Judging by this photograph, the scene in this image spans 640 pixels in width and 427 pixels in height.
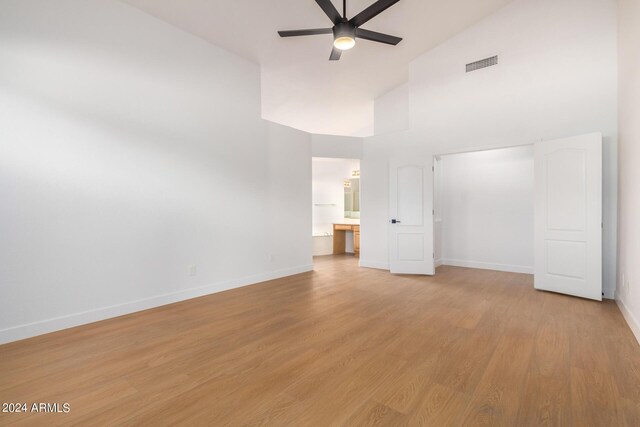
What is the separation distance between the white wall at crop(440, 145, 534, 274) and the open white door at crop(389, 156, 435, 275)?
4.35 feet

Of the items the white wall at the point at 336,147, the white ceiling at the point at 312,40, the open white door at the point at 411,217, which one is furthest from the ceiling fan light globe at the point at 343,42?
the open white door at the point at 411,217

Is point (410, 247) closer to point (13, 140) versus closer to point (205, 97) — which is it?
point (205, 97)

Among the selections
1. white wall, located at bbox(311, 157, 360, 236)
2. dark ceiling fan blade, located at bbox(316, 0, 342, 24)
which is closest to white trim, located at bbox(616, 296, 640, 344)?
dark ceiling fan blade, located at bbox(316, 0, 342, 24)

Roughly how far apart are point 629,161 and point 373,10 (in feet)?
10.5

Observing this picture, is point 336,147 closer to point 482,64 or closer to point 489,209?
point 482,64

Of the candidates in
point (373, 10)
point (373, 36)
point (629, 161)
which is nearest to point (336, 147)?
point (373, 36)

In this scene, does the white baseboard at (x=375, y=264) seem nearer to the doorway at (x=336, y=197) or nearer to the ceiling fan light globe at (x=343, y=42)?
the doorway at (x=336, y=197)

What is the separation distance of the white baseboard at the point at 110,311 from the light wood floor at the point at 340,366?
0.13 metres

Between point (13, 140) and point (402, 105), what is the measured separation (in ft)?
20.5

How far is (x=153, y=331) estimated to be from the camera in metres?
3.01

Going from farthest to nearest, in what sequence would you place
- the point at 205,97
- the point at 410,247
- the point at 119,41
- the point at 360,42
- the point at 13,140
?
the point at 410,247 → the point at 360,42 → the point at 205,97 → the point at 119,41 → the point at 13,140

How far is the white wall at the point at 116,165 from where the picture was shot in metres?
2.86

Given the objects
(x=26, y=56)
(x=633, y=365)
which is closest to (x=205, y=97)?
(x=26, y=56)

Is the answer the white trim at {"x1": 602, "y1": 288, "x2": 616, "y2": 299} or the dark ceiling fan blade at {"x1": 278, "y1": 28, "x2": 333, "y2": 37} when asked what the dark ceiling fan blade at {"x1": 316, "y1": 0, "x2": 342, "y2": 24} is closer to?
the dark ceiling fan blade at {"x1": 278, "y1": 28, "x2": 333, "y2": 37}
